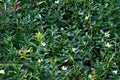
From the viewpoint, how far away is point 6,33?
4.09 m

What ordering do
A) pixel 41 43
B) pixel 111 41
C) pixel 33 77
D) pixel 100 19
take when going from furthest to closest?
1. pixel 100 19
2. pixel 111 41
3. pixel 41 43
4. pixel 33 77

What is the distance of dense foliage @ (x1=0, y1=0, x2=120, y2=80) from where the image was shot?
3693 mm

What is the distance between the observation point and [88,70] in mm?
3771

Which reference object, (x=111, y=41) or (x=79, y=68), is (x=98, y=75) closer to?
(x=79, y=68)

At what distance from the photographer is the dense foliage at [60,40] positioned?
3693 millimetres

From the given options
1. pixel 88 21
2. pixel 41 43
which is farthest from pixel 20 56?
pixel 88 21

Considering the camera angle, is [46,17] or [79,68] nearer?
[79,68]

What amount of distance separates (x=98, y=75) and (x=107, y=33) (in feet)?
2.20

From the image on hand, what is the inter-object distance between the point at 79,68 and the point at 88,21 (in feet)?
2.71

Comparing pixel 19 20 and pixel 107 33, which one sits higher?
pixel 19 20

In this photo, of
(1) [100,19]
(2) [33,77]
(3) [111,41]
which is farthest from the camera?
(1) [100,19]

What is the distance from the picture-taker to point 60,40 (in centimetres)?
402

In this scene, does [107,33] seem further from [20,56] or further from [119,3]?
[20,56]

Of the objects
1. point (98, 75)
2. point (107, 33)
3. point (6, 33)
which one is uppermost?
point (6, 33)
